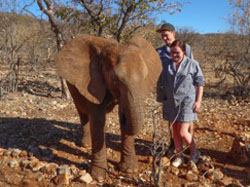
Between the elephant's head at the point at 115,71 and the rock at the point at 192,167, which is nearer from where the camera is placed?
the elephant's head at the point at 115,71

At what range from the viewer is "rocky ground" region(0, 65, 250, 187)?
11.4 feet

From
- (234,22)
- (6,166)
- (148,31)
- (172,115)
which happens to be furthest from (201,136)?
(148,31)

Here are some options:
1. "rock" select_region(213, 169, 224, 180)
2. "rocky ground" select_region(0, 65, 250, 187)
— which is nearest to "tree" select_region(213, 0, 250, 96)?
"rocky ground" select_region(0, 65, 250, 187)

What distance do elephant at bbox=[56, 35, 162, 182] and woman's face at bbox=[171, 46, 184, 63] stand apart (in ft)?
0.75

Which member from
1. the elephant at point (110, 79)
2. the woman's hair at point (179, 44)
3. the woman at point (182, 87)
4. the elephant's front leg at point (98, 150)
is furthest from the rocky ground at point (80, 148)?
the woman's hair at point (179, 44)

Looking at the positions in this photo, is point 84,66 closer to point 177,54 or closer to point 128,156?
point 177,54

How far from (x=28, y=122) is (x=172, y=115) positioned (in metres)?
3.40

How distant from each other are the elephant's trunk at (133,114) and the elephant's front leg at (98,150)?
2.05ft

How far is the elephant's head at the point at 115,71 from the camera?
283cm

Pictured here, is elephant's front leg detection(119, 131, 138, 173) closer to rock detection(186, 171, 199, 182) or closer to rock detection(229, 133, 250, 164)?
rock detection(186, 171, 199, 182)

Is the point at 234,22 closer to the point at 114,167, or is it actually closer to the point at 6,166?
the point at 114,167

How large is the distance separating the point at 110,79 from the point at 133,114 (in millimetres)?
520

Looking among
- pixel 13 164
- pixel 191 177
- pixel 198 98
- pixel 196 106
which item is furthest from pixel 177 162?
pixel 13 164

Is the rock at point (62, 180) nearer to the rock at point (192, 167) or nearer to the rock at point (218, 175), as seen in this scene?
the rock at point (192, 167)
